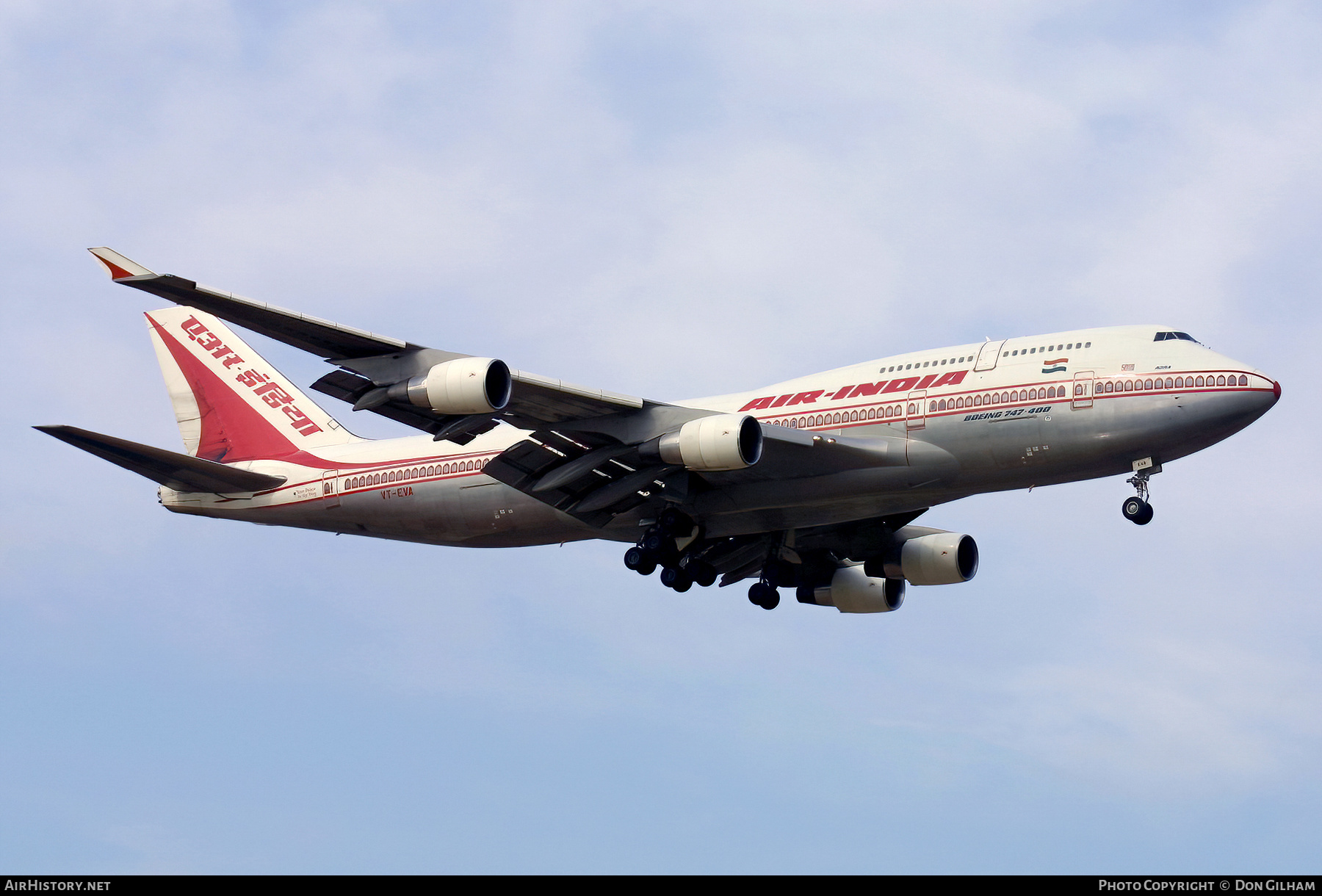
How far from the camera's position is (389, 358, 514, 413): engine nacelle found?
33875 millimetres

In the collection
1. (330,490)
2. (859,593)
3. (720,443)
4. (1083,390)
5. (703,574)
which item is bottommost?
(703,574)

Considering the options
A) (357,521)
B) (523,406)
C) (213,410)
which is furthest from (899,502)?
(213,410)

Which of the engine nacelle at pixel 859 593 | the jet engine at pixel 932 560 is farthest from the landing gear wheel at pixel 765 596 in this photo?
the jet engine at pixel 932 560

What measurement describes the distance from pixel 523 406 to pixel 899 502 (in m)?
9.75

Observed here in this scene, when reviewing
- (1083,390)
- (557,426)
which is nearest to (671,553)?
(557,426)

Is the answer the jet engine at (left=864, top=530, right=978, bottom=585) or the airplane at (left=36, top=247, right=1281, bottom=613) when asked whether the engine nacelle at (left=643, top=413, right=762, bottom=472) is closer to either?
the airplane at (left=36, top=247, right=1281, bottom=613)

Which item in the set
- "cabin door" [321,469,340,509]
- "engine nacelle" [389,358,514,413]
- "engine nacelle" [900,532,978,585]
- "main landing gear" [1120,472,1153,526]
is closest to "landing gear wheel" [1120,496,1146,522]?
"main landing gear" [1120,472,1153,526]

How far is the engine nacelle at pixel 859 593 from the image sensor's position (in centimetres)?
4603

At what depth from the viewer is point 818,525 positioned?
135 feet

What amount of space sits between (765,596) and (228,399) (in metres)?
18.3

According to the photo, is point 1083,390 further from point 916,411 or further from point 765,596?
point 765,596

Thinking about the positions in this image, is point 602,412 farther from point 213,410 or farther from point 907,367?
point 213,410

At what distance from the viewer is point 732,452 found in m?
35.8

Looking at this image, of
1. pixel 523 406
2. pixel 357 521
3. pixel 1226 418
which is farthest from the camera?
pixel 357 521
